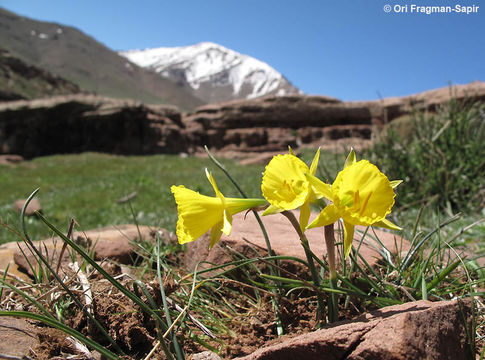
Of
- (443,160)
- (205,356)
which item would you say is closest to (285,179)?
(205,356)

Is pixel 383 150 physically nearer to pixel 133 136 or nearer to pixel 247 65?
pixel 133 136

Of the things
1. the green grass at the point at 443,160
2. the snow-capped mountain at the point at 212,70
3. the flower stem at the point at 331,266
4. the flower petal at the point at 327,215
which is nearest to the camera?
the flower petal at the point at 327,215

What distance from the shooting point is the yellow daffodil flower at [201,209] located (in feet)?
3.35

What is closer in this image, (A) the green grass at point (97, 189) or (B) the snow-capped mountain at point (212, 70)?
(A) the green grass at point (97, 189)

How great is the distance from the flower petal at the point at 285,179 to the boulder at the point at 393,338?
42 cm

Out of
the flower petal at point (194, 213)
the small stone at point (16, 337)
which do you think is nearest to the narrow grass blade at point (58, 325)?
the small stone at point (16, 337)

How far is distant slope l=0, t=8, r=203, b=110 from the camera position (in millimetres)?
81000

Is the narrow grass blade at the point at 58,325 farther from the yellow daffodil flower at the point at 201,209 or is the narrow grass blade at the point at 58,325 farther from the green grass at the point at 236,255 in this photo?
the yellow daffodil flower at the point at 201,209

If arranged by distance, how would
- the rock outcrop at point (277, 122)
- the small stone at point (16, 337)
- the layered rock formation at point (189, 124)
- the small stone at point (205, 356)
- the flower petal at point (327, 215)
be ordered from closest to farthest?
the flower petal at point (327, 215) < the small stone at point (16, 337) < the small stone at point (205, 356) < the layered rock formation at point (189, 124) < the rock outcrop at point (277, 122)

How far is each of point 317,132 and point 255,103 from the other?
5707 mm

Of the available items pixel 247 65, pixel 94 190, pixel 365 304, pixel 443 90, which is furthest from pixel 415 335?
pixel 247 65

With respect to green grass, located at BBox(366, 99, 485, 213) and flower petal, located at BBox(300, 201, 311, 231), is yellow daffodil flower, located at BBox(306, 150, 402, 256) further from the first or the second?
green grass, located at BBox(366, 99, 485, 213)

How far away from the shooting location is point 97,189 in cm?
966

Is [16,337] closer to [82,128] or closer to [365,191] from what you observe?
[365,191]
